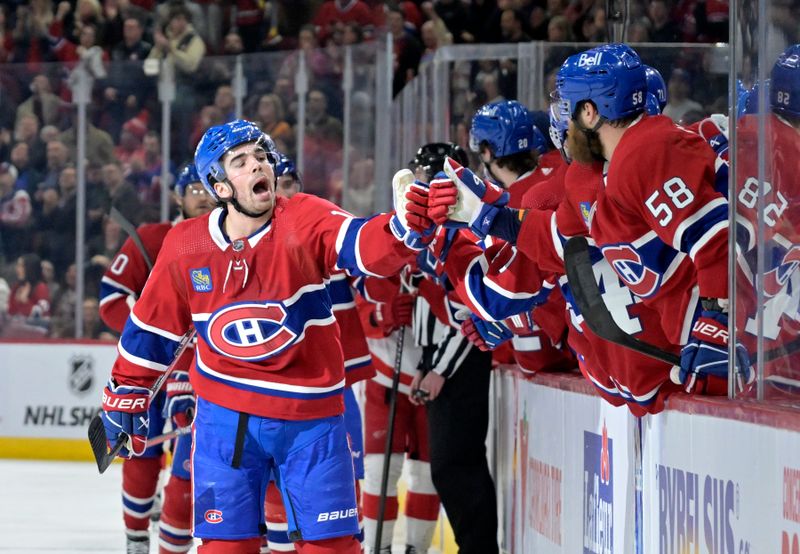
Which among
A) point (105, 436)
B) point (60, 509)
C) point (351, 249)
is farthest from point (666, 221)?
point (60, 509)

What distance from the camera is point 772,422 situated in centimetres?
208

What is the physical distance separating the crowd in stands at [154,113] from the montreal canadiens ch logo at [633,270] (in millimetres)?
4647

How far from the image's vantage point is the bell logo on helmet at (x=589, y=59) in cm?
288

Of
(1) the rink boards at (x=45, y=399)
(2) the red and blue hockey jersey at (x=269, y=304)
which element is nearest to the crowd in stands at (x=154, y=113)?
(1) the rink boards at (x=45, y=399)

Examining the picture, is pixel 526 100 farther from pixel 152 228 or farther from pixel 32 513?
pixel 32 513

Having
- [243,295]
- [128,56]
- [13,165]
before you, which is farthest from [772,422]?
[128,56]

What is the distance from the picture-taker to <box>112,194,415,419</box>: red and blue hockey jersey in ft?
10.6

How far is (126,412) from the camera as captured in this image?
11.4ft

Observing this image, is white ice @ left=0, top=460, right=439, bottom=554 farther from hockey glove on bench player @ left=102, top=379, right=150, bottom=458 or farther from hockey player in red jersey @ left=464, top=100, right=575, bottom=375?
hockey glove on bench player @ left=102, top=379, right=150, bottom=458

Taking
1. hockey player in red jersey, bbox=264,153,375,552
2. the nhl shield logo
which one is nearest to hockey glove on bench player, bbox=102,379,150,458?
hockey player in red jersey, bbox=264,153,375,552

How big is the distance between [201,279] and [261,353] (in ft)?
0.78

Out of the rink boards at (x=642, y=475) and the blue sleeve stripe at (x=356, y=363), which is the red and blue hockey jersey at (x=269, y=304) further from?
the blue sleeve stripe at (x=356, y=363)

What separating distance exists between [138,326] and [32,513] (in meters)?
3.41

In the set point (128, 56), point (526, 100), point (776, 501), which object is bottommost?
point (776, 501)
